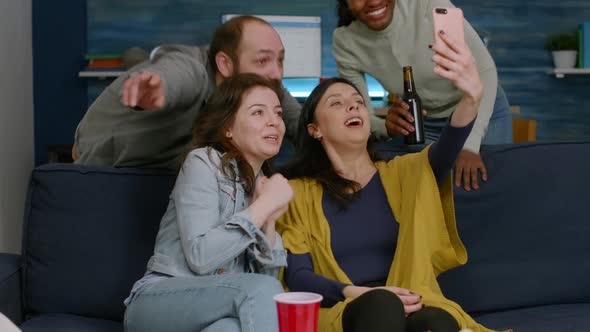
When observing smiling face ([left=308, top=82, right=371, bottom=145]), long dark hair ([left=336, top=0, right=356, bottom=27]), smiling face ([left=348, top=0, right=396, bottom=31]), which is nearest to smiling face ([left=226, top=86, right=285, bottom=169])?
smiling face ([left=308, top=82, right=371, bottom=145])

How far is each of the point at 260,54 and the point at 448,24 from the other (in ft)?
2.56

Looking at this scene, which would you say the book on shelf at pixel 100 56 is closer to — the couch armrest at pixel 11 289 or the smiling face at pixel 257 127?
the couch armrest at pixel 11 289

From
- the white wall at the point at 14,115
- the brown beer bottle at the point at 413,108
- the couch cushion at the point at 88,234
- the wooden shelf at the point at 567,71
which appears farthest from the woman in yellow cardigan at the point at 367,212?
the wooden shelf at the point at 567,71

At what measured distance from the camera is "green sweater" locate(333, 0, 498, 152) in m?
2.55

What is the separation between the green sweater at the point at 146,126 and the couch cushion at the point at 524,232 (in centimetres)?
87

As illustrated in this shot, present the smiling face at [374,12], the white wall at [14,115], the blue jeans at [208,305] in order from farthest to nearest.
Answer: the white wall at [14,115]
the smiling face at [374,12]
the blue jeans at [208,305]

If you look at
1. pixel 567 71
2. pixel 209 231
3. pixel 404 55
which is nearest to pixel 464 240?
pixel 404 55

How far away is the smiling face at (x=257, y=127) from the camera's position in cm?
201

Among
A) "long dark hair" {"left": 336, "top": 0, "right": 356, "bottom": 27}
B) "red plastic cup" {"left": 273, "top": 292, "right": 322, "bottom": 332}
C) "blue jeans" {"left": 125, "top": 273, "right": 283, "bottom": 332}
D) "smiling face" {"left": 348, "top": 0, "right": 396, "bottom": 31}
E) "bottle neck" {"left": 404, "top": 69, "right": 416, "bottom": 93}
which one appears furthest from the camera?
"long dark hair" {"left": 336, "top": 0, "right": 356, "bottom": 27}

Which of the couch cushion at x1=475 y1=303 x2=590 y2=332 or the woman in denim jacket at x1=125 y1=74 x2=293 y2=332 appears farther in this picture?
the couch cushion at x1=475 y1=303 x2=590 y2=332

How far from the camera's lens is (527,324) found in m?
2.13

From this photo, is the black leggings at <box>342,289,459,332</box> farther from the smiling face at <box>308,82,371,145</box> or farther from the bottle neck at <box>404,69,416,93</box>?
the bottle neck at <box>404,69,416,93</box>

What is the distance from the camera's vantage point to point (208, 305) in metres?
1.71

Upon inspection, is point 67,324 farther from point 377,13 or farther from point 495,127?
point 495,127
